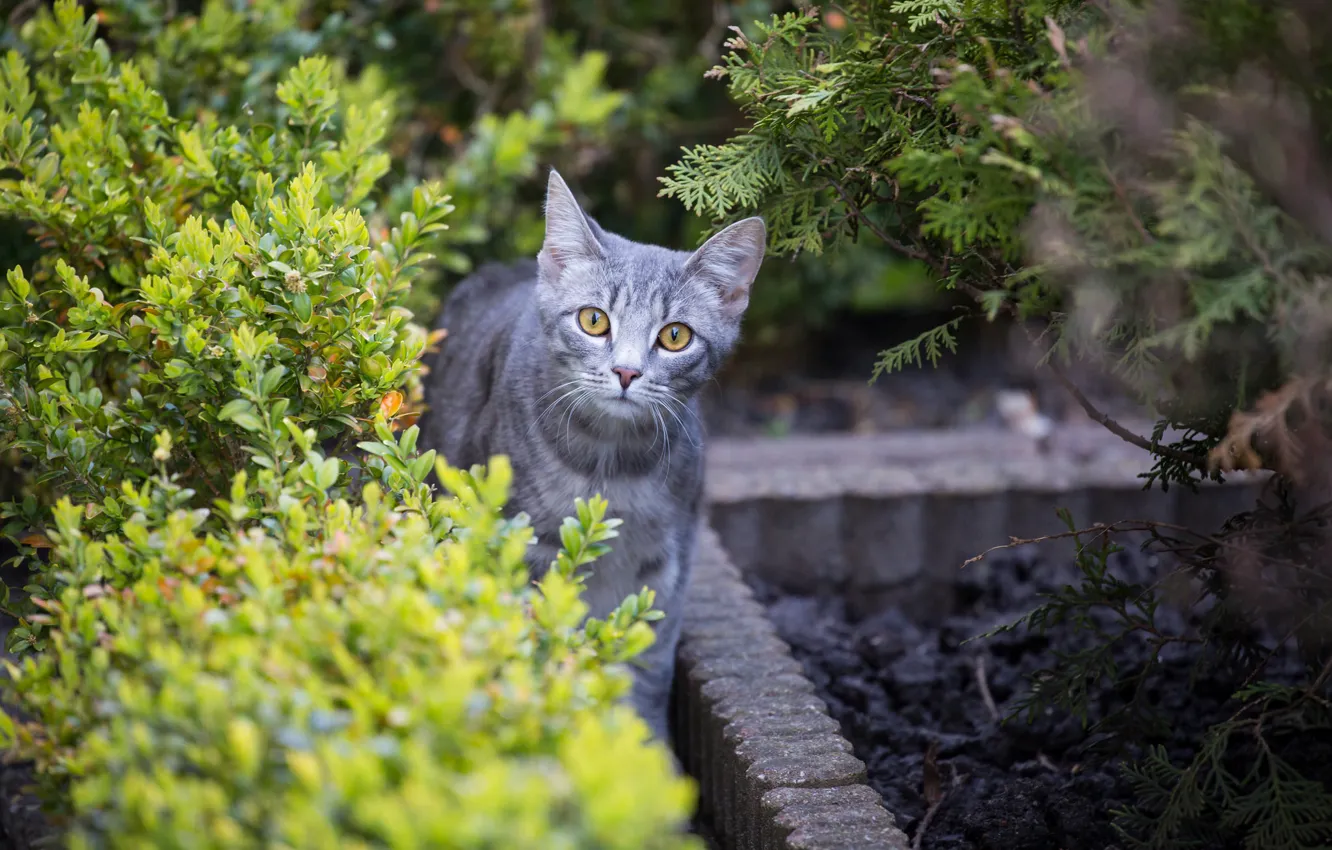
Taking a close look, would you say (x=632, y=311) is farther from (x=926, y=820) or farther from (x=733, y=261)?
(x=926, y=820)

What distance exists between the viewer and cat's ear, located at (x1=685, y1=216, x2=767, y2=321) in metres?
2.86

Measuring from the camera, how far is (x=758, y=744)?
2600mm

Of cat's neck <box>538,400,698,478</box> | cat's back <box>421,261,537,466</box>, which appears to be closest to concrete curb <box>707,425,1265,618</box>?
cat's back <box>421,261,537,466</box>

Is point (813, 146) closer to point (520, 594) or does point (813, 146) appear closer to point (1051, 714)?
point (520, 594)

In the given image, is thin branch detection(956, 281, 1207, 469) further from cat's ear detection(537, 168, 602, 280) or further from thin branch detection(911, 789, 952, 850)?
cat's ear detection(537, 168, 602, 280)

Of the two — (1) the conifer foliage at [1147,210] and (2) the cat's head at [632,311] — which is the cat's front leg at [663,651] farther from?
(1) the conifer foliage at [1147,210]

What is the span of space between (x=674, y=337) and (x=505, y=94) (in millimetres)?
2888

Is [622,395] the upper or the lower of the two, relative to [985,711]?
upper

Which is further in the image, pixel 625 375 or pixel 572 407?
pixel 572 407

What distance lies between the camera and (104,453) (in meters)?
2.38

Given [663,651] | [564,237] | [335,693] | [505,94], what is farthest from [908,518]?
[335,693]

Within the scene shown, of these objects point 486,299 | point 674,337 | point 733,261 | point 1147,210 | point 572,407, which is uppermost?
point 1147,210

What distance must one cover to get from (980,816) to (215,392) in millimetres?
1883

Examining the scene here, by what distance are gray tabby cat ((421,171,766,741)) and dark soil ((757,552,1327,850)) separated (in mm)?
628
